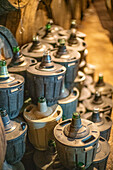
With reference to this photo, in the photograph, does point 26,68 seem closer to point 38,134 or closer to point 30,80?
point 30,80

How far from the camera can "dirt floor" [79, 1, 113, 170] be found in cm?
643

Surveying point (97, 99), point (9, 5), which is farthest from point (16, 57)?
point (97, 99)

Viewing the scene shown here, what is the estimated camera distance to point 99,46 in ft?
27.8

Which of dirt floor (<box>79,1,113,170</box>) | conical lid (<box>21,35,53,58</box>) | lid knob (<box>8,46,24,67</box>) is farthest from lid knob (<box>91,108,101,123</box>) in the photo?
lid knob (<box>8,46,24,67</box>)

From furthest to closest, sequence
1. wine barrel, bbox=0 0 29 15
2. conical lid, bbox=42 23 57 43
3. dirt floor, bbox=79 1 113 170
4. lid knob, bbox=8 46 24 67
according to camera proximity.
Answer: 1. dirt floor, bbox=79 1 113 170
2. conical lid, bbox=42 23 57 43
3. lid knob, bbox=8 46 24 67
4. wine barrel, bbox=0 0 29 15

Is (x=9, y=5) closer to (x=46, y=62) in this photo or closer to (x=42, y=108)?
(x=46, y=62)

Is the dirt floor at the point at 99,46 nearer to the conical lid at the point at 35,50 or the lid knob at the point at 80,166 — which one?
the lid knob at the point at 80,166

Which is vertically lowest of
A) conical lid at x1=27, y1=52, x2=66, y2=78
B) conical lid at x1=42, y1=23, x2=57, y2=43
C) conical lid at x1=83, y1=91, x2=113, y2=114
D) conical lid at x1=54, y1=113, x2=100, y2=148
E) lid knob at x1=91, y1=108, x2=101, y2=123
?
conical lid at x1=83, y1=91, x2=113, y2=114

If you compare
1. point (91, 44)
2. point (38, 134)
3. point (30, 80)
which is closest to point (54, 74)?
point (30, 80)

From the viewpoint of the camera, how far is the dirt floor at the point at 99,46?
21.1 ft

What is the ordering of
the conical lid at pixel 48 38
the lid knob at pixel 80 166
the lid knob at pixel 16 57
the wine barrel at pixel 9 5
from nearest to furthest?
the lid knob at pixel 80 166, the wine barrel at pixel 9 5, the lid knob at pixel 16 57, the conical lid at pixel 48 38

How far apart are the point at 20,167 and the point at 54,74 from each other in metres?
1.18

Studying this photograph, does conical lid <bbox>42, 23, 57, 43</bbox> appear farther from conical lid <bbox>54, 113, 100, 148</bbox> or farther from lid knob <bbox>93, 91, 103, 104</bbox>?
conical lid <bbox>54, 113, 100, 148</bbox>

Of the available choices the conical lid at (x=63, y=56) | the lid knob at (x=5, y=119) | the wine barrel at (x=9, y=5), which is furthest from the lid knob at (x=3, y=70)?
the conical lid at (x=63, y=56)
